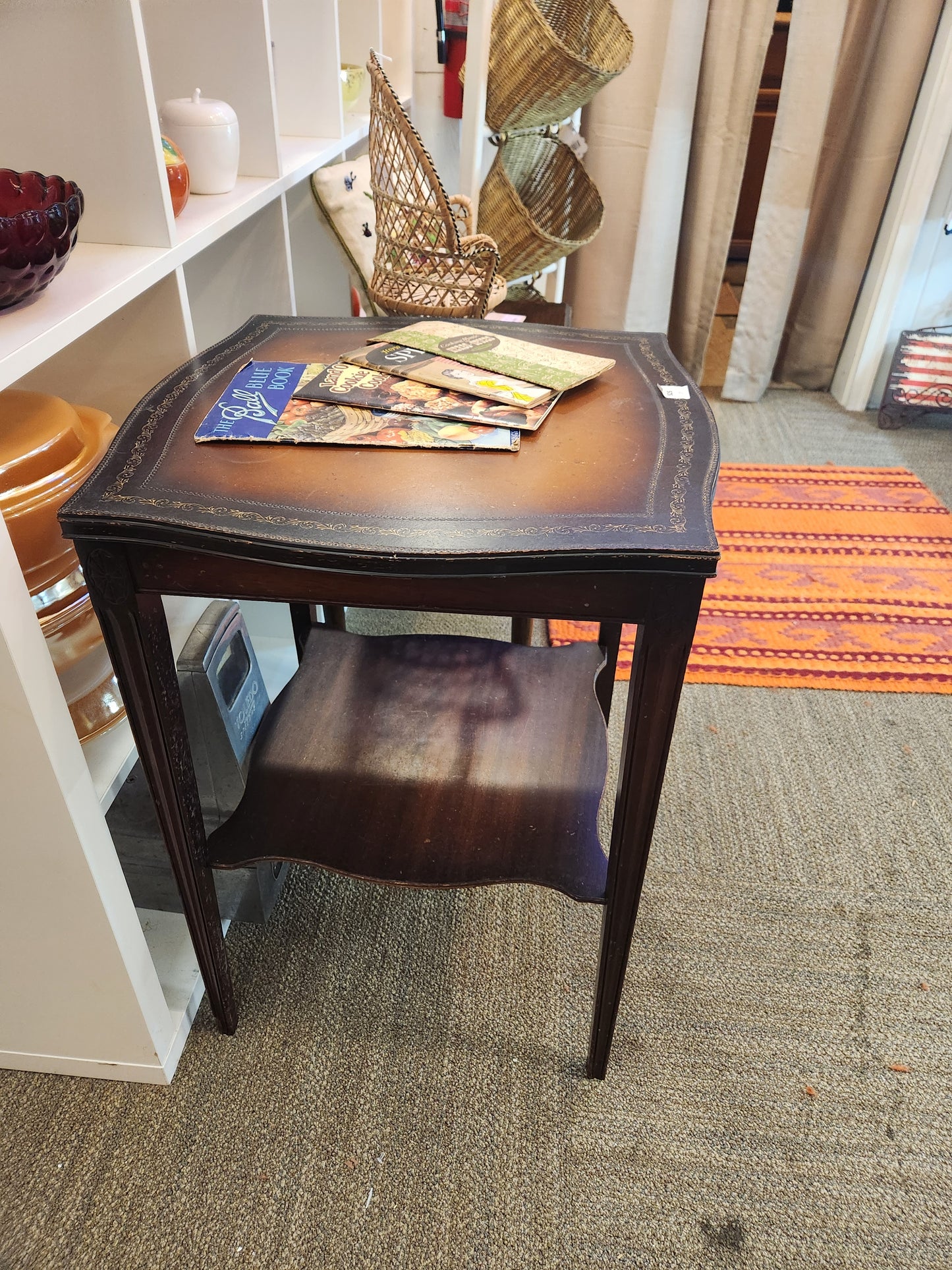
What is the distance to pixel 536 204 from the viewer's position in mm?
1996

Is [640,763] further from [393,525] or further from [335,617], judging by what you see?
[335,617]

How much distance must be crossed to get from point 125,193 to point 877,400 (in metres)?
2.20

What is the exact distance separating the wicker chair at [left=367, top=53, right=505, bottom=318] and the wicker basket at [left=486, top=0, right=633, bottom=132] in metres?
0.53

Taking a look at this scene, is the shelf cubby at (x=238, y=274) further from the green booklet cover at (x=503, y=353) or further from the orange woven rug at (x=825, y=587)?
the orange woven rug at (x=825, y=587)

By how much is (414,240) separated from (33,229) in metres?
0.69

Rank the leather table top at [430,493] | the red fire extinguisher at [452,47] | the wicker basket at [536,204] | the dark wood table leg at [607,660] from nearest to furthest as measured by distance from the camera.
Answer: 1. the leather table top at [430,493]
2. the dark wood table leg at [607,660]
3. the wicker basket at [536,204]
4. the red fire extinguisher at [452,47]

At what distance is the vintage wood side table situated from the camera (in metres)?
0.63

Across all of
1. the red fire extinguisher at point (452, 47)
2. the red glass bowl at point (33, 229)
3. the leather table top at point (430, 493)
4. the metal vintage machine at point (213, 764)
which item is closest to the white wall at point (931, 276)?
the red fire extinguisher at point (452, 47)

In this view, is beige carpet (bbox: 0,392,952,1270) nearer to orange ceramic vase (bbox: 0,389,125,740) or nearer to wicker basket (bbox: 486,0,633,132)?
orange ceramic vase (bbox: 0,389,125,740)

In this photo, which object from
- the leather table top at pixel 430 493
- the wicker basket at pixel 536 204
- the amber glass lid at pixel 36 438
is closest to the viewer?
the leather table top at pixel 430 493

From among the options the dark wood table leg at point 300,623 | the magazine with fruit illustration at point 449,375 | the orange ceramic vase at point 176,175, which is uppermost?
the orange ceramic vase at point 176,175

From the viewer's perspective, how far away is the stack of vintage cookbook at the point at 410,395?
0.75 meters

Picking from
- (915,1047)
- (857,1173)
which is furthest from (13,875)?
(915,1047)

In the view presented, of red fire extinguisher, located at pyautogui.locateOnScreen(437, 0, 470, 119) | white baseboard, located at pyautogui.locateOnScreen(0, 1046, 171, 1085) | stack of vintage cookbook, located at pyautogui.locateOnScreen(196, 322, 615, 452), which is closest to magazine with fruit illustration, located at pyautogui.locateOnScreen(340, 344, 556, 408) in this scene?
stack of vintage cookbook, located at pyautogui.locateOnScreen(196, 322, 615, 452)
